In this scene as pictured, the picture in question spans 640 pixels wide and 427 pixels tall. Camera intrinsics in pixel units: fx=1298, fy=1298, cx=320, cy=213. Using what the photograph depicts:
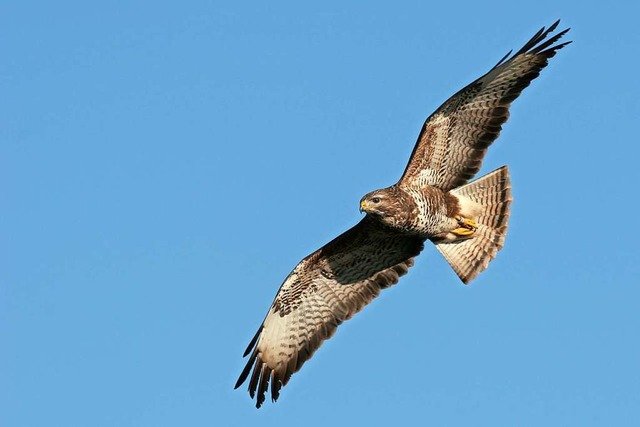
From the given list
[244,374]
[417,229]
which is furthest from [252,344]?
[417,229]

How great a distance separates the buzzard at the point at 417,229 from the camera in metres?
15.4

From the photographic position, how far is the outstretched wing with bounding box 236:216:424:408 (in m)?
16.4

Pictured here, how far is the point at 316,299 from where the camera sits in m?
16.6

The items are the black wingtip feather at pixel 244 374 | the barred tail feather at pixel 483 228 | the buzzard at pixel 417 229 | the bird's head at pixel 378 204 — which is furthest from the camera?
the black wingtip feather at pixel 244 374

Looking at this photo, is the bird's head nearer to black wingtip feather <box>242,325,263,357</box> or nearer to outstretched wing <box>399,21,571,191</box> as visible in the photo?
outstretched wing <box>399,21,571,191</box>

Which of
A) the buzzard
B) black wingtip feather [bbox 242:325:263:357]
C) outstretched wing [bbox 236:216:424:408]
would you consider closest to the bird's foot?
the buzzard

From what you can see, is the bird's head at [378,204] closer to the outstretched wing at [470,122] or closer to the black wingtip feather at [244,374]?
the outstretched wing at [470,122]

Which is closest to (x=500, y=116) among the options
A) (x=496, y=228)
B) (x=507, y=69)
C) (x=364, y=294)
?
(x=507, y=69)

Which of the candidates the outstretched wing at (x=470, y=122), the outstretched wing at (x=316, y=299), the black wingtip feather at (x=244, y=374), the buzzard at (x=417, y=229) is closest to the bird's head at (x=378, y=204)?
the buzzard at (x=417, y=229)

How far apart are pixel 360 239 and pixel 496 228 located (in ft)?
5.62

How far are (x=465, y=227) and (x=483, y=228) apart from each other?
270mm

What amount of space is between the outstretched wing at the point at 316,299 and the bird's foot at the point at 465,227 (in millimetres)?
554

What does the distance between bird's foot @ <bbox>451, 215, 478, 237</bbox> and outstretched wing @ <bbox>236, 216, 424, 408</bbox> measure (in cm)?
55

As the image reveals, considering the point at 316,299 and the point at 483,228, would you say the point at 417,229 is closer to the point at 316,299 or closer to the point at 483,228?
the point at 483,228
